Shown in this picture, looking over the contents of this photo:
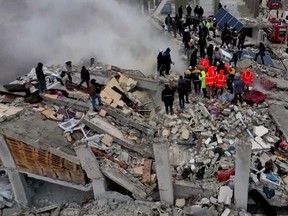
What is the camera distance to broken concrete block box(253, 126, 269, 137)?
13938 mm

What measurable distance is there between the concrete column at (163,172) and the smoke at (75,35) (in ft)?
22.4

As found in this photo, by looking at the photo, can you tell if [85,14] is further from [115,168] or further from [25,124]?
[115,168]

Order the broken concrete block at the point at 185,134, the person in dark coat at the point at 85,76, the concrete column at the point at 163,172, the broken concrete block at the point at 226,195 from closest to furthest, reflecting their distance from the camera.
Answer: the concrete column at the point at 163,172 < the broken concrete block at the point at 226,195 < the broken concrete block at the point at 185,134 < the person in dark coat at the point at 85,76

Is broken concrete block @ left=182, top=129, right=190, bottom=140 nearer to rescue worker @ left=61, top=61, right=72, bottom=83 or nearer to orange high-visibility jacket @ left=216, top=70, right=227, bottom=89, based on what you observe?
orange high-visibility jacket @ left=216, top=70, right=227, bottom=89

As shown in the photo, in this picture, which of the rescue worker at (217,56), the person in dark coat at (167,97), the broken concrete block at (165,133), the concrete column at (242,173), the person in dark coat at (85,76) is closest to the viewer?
the concrete column at (242,173)

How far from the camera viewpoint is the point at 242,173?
11.6 metres

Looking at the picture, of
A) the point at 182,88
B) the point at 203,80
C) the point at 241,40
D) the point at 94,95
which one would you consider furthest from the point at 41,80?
the point at 241,40

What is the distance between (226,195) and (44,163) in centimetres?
569

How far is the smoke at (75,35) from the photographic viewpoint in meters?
20.2

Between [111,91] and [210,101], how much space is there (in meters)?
3.60

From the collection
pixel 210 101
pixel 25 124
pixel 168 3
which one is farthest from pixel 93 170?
pixel 168 3

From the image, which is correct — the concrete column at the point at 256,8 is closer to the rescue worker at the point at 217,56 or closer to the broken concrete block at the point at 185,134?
the rescue worker at the point at 217,56

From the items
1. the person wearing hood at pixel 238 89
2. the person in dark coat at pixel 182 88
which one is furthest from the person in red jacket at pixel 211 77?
the person in dark coat at pixel 182 88

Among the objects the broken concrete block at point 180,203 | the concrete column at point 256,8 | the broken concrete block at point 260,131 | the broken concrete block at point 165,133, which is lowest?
the broken concrete block at point 180,203
